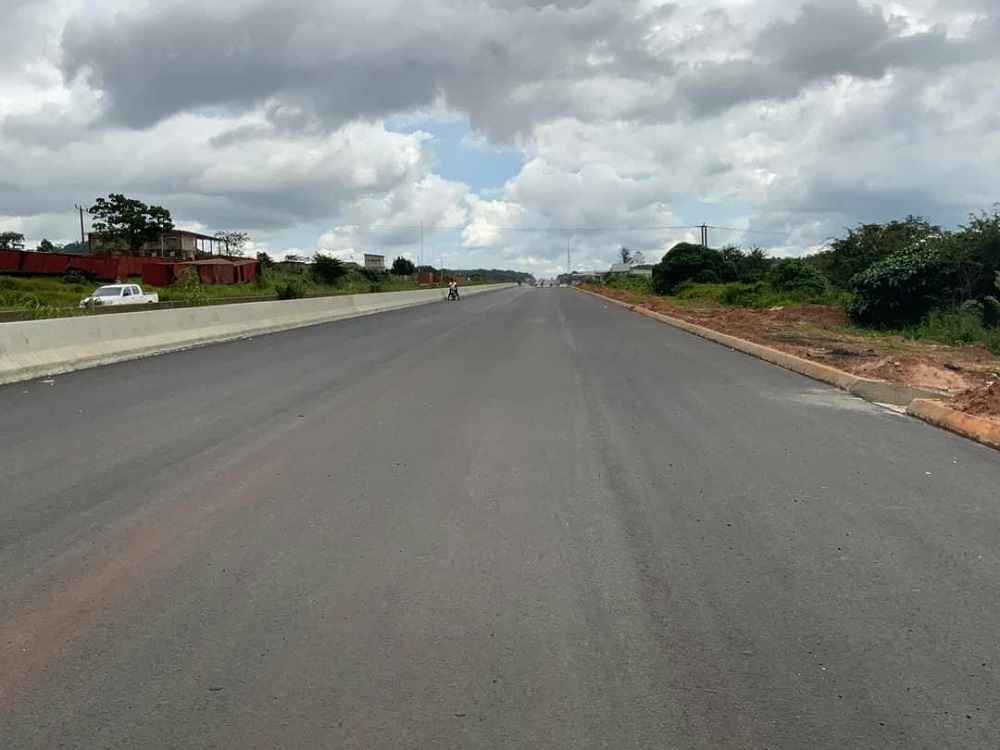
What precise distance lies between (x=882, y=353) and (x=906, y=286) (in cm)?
767

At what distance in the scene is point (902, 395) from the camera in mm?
10953

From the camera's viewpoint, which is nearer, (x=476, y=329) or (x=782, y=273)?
(x=476, y=329)

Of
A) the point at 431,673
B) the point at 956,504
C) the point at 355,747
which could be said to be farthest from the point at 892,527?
the point at 355,747

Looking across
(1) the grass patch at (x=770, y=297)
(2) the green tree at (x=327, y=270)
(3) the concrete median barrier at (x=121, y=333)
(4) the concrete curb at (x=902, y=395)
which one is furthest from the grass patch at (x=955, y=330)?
(2) the green tree at (x=327, y=270)

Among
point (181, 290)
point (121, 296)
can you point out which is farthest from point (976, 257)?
point (181, 290)

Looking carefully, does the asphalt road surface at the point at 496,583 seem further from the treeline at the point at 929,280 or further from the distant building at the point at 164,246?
the distant building at the point at 164,246

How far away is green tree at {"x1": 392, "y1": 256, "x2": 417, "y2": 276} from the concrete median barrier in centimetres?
12084

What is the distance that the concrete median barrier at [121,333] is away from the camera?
13.4 meters

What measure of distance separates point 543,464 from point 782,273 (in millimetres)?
39522

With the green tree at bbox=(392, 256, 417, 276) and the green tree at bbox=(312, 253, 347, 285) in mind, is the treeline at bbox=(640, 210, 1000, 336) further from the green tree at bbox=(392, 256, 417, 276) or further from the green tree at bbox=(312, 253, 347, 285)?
the green tree at bbox=(392, 256, 417, 276)

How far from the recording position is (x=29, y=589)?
439 cm

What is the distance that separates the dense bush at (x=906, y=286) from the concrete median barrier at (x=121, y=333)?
1863cm

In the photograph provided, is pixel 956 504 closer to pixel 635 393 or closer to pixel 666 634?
pixel 666 634

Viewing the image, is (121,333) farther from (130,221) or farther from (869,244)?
(130,221)
